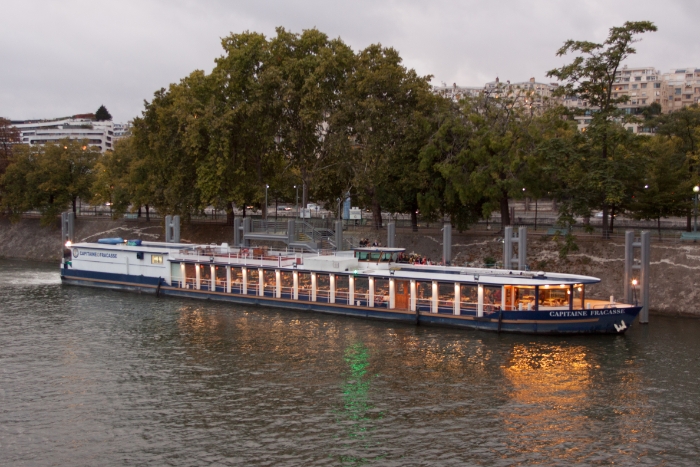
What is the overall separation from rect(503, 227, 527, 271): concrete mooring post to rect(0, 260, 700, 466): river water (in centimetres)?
1001

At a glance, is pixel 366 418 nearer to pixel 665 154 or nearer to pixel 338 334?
pixel 338 334

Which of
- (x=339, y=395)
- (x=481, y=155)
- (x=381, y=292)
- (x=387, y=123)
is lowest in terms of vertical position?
(x=339, y=395)

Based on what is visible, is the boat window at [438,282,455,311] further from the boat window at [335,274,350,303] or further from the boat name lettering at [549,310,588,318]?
the boat window at [335,274,350,303]

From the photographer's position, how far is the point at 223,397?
29.3 metres

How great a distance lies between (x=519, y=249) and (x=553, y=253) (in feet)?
23.0

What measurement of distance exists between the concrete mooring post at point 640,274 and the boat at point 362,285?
8.77 ft

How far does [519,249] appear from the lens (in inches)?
2005

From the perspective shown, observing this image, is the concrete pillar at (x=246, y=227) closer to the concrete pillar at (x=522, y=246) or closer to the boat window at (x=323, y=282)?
the boat window at (x=323, y=282)

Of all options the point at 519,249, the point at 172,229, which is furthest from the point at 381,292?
the point at 172,229

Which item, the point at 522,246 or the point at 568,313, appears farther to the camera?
the point at 522,246

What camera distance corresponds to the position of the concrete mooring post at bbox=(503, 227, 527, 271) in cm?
5062

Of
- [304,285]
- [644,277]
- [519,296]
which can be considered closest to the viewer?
Result: [519,296]

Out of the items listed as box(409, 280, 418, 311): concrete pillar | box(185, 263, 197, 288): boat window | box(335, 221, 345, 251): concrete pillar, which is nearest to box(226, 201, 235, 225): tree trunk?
box(335, 221, 345, 251): concrete pillar

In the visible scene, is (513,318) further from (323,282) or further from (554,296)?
(323,282)
